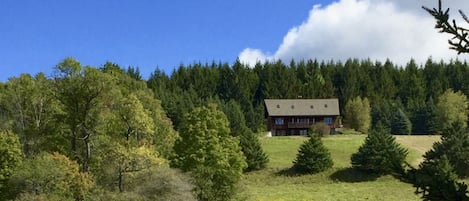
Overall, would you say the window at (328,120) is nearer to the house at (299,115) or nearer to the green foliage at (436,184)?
the house at (299,115)

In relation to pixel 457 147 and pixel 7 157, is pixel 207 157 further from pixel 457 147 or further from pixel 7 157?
pixel 457 147

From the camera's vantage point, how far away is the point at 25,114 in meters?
42.8

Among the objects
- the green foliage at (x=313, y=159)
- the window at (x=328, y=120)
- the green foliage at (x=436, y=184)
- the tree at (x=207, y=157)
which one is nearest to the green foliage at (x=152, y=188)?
the tree at (x=207, y=157)

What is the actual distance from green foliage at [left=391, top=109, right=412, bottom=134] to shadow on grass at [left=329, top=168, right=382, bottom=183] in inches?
1345

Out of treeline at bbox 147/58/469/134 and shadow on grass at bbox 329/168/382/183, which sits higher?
treeline at bbox 147/58/469/134

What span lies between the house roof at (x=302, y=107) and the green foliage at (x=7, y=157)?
196ft

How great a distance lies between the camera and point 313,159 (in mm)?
55625

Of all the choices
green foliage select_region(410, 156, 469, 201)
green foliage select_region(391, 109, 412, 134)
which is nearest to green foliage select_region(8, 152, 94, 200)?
green foliage select_region(410, 156, 469, 201)

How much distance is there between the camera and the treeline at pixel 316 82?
4409 inches

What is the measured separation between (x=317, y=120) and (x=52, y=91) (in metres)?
62.7

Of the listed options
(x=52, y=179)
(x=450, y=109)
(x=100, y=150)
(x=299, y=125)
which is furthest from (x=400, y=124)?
(x=52, y=179)

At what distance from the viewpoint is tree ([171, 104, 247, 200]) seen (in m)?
36.3

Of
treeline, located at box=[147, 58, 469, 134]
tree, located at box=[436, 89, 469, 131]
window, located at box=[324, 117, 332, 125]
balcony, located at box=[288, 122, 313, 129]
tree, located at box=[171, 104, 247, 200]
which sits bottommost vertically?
tree, located at box=[171, 104, 247, 200]

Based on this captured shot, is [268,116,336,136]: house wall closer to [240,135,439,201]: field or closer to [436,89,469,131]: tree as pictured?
[436,89,469,131]: tree
